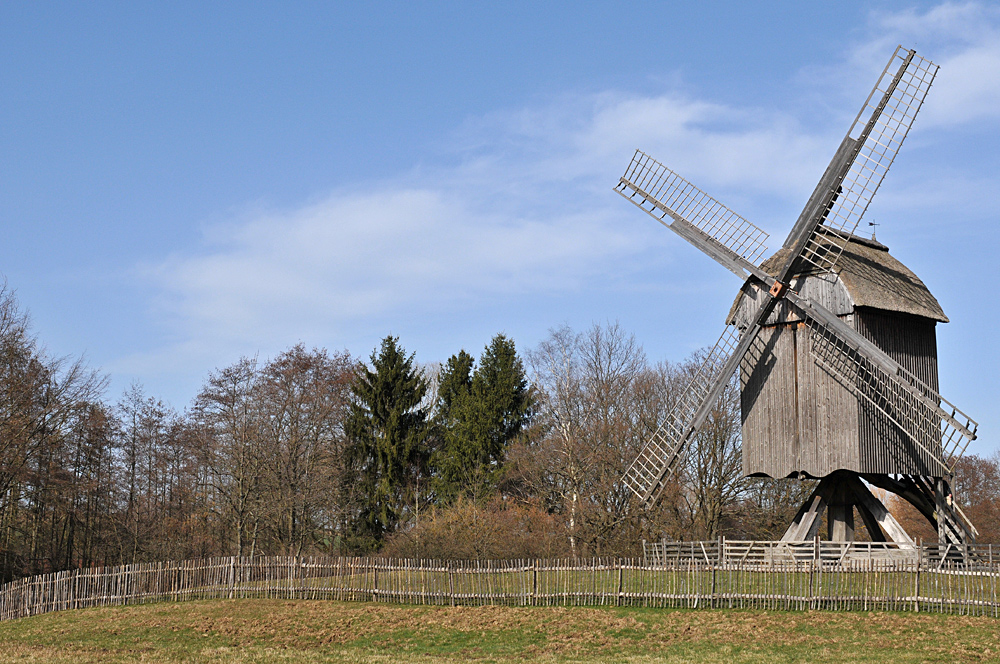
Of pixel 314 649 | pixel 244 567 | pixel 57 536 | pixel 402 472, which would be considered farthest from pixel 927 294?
pixel 57 536

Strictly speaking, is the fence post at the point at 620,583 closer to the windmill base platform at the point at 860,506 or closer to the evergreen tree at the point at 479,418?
the windmill base platform at the point at 860,506

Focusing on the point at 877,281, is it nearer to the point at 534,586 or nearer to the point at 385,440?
the point at 534,586

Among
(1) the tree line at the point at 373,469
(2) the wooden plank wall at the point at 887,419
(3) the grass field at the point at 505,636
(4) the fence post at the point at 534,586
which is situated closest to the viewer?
(3) the grass field at the point at 505,636

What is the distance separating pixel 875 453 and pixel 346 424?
25747mm

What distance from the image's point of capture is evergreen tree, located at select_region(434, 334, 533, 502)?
4062 cm

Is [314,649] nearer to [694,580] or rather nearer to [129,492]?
[694,580]

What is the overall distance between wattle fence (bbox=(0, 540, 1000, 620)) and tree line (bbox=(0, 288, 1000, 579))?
27.6 feet

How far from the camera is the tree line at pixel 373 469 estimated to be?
34469 mm

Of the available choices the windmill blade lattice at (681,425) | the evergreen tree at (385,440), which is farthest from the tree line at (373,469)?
the windmill blade lattice at (681,425)

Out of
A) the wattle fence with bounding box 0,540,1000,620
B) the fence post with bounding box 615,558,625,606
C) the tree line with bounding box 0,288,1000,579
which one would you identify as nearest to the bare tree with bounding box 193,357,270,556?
the tree line with bounding box 0,288,1000,579

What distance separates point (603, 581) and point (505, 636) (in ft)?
11.2

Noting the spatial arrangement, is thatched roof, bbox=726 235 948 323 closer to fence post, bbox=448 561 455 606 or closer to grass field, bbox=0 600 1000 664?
grass field, bbox=0 600 1000 664

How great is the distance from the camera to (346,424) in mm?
41469

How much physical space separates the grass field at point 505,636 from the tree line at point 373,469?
12.0 m
